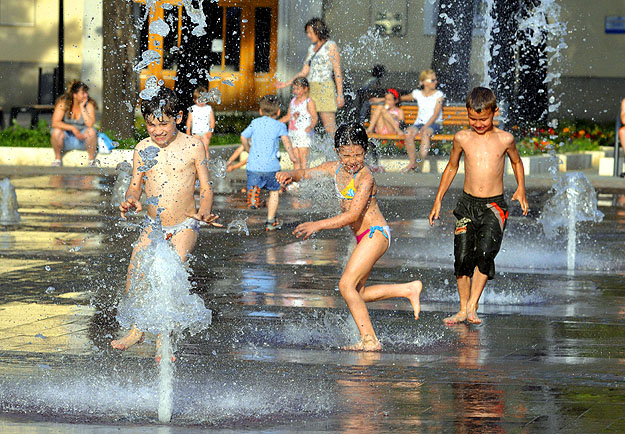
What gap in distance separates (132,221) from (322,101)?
218 inches

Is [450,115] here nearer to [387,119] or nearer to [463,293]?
[387,119]

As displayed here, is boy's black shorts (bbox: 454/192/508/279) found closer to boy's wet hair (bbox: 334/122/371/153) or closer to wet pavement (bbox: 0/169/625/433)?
wet pavement (bbox: 0/169/625/433)

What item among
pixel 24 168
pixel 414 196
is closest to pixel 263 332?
pixel 414 196

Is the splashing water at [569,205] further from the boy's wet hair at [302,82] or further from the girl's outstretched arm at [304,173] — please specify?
the girl's outstretched arm at [304,173]

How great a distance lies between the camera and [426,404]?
6230 millimetres

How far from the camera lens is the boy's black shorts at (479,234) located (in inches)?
347

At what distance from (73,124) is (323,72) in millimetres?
5278

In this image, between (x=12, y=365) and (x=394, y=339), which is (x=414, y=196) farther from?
(x=12, y=365)

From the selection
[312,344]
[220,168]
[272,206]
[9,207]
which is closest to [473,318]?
[312,344]

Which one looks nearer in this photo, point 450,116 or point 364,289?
→ point 364,289

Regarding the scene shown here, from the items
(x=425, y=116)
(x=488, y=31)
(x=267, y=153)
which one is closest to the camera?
(x=267, y=153)

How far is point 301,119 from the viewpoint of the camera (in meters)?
18.2

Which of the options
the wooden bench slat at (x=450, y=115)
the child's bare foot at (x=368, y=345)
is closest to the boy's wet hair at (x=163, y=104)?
the child's bare foot at (x=368, y=345)

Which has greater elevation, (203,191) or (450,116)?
(203,191)
